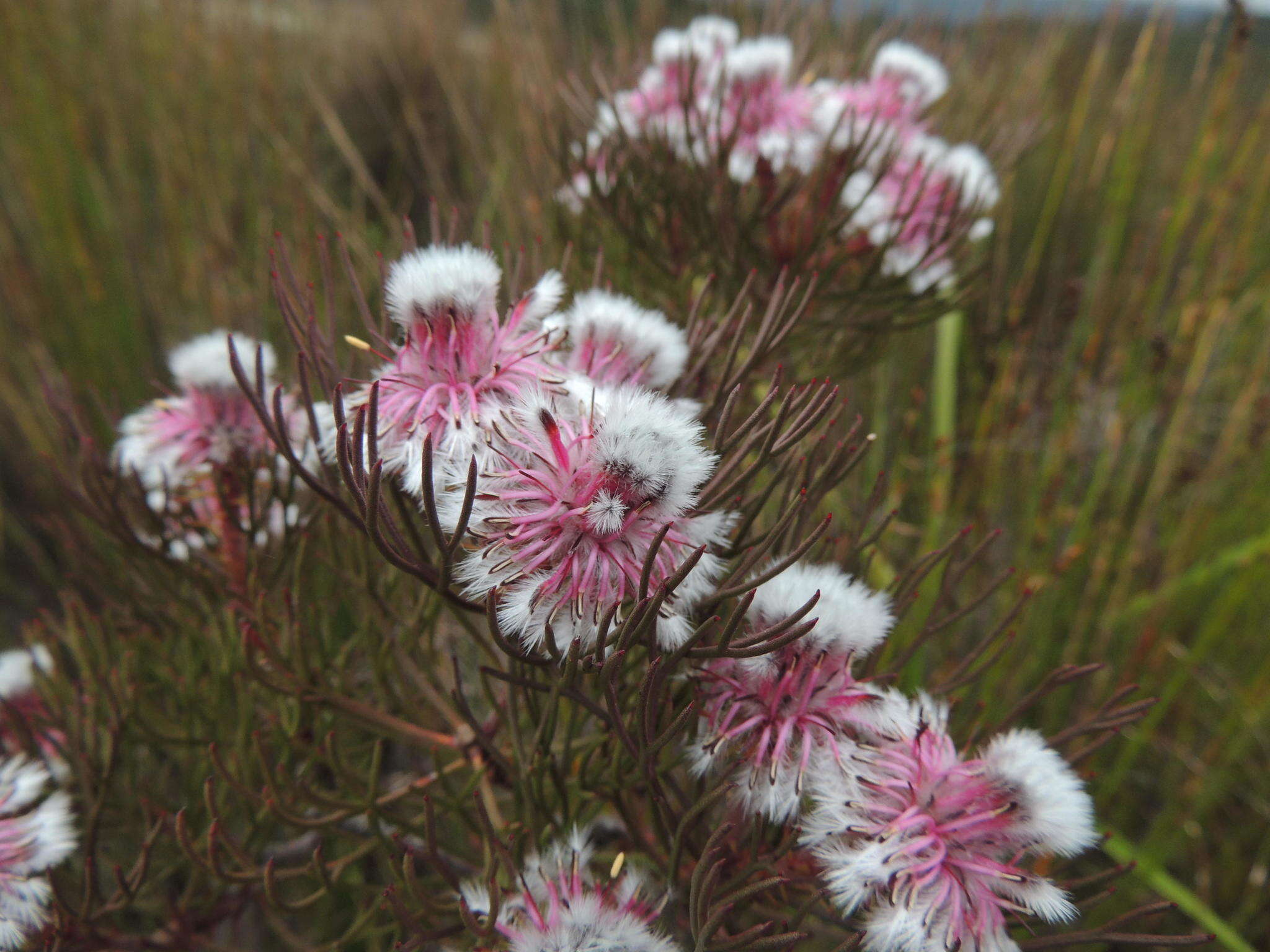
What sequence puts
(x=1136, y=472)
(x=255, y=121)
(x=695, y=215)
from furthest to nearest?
(x=255, y=121) < (x=1136, y=472) < (x=695, y=215)

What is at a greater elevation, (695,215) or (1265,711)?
(695,215)

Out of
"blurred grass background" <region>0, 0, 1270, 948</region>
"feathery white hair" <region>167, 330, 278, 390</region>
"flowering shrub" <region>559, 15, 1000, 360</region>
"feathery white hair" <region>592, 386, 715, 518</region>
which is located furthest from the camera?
"blurred grass background" <region>0, 0, 1270, 948</region>

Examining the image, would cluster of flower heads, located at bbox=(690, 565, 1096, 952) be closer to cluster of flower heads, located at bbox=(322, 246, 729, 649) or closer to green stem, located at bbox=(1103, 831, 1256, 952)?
cluster of flower heads, located at bbox=(322, 246, 729, 649)

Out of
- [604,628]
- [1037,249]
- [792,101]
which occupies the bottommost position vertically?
[1037,249]

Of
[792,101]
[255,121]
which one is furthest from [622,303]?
[255,121]

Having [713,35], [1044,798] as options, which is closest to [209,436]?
[1044,798]

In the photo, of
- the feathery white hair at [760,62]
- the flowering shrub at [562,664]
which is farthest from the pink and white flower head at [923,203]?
the flowering shrub at [562,664]

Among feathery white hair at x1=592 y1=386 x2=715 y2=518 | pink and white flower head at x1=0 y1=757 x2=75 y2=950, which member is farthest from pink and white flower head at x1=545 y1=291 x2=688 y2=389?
pink and white flower head at x1=0 y1=757 x2=75 y2=950

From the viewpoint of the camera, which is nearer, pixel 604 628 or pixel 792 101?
pixel 604 628

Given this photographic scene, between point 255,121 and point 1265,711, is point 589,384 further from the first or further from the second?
point 255,121
